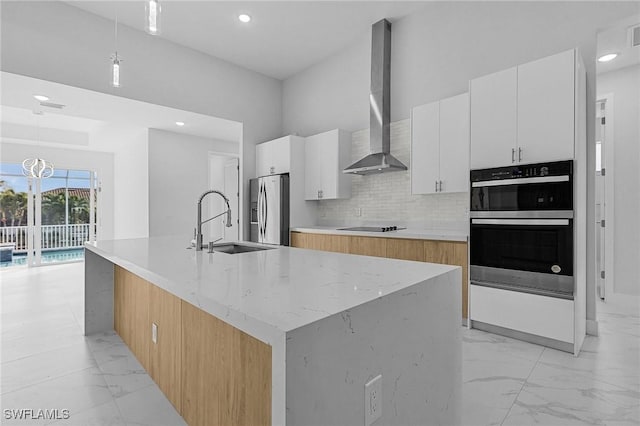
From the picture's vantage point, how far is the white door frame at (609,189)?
3.99 metres

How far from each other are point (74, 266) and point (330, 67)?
20.8 feet

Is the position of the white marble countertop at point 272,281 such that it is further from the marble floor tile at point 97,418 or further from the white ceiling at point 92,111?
the white ceiling at point 92,111

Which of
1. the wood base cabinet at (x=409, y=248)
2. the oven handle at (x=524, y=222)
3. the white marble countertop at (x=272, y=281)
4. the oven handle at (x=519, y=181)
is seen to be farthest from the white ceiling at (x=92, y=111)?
the oven handle at (x=524, y=222)

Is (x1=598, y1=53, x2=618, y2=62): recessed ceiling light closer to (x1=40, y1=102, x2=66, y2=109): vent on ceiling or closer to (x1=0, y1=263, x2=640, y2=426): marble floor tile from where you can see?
(x1=0, y1=263, x2=640, y2=426): marble floor tile

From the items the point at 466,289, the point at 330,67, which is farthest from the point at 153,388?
the point at 330,67

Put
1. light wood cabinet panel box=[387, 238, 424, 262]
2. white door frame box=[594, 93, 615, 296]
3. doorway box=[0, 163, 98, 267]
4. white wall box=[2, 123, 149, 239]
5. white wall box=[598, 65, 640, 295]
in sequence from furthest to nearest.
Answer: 1. doorway box=[0, 163, 98, 267]
2. white wall box=[2, 123, 149, 239]
3. white door frame box=[594, 93, 615, 296]
4. white wall box=[598, 65, 640, 295]
5. light wood cabinet panel box=[387, 238, 424, 262]

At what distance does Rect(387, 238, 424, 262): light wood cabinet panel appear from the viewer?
320 centimetres

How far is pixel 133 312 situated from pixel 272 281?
6.08 feet

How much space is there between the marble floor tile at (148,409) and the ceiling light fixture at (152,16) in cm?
210

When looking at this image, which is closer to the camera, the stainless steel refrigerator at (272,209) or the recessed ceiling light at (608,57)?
the recessed ceiling light at (608,57)

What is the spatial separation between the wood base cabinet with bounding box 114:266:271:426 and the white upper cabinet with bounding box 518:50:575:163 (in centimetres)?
256

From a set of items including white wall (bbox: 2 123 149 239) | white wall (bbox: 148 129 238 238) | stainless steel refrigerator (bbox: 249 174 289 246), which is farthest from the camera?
white wall (bbox: 2 123 149 239)

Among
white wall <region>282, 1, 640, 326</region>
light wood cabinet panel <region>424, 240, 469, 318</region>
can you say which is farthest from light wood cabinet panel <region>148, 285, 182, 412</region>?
white wall <region>282, 1, 640, 326</region>

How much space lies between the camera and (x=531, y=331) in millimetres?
2629
